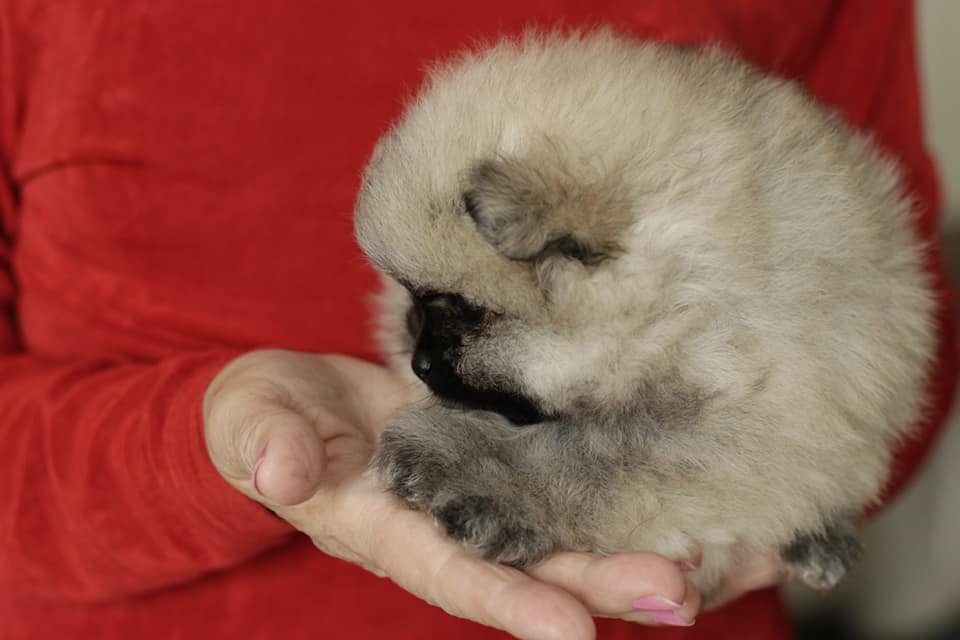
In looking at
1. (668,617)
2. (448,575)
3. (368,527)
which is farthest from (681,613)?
(368,527)

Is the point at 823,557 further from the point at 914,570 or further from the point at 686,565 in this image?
the point at 914,570

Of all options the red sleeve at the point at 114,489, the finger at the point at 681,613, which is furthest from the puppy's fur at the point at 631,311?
the red sleeve at the point at 114,489

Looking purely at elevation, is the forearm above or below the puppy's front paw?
below

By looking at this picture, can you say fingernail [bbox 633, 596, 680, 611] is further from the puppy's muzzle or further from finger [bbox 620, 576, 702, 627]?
the puppy's muzzle

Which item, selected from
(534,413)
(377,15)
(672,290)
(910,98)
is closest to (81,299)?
(377,15)

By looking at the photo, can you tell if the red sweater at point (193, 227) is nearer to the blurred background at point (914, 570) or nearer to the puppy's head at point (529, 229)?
the puppy's head at point (529, 229)

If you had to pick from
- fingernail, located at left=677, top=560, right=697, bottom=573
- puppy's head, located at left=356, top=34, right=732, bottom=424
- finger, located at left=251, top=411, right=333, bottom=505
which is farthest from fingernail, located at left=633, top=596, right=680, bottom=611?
finger, located at left=251, top=411, right=333, bottom=505
